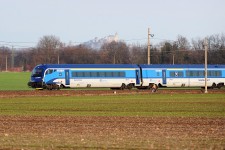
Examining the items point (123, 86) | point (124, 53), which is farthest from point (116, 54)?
point (123, 86)

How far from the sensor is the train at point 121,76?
69875 mm

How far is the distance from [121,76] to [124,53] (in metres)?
97.2

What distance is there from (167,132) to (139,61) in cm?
13172

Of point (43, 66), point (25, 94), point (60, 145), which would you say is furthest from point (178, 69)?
point (60, 145)

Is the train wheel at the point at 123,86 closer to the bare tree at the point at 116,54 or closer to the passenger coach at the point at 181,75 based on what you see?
the passenger coach at the point at 181,75

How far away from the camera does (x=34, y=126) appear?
84.8 ft

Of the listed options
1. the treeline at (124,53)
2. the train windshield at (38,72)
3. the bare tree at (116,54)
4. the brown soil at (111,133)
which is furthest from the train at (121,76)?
the bare tree at (116,54)

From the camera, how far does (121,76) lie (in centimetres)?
7300

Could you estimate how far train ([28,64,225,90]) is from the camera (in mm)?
69875

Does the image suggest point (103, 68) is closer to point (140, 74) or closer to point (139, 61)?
point (140, 74)

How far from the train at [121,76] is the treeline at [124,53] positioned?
52895 millimetres

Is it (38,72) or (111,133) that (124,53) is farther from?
(111,133)

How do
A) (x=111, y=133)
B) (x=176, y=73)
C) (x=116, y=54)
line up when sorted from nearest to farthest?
(x=111, y=133) → (x=176, y=73) → (x=116, y=54)

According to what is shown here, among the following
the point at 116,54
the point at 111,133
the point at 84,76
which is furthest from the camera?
the point at 116,54
